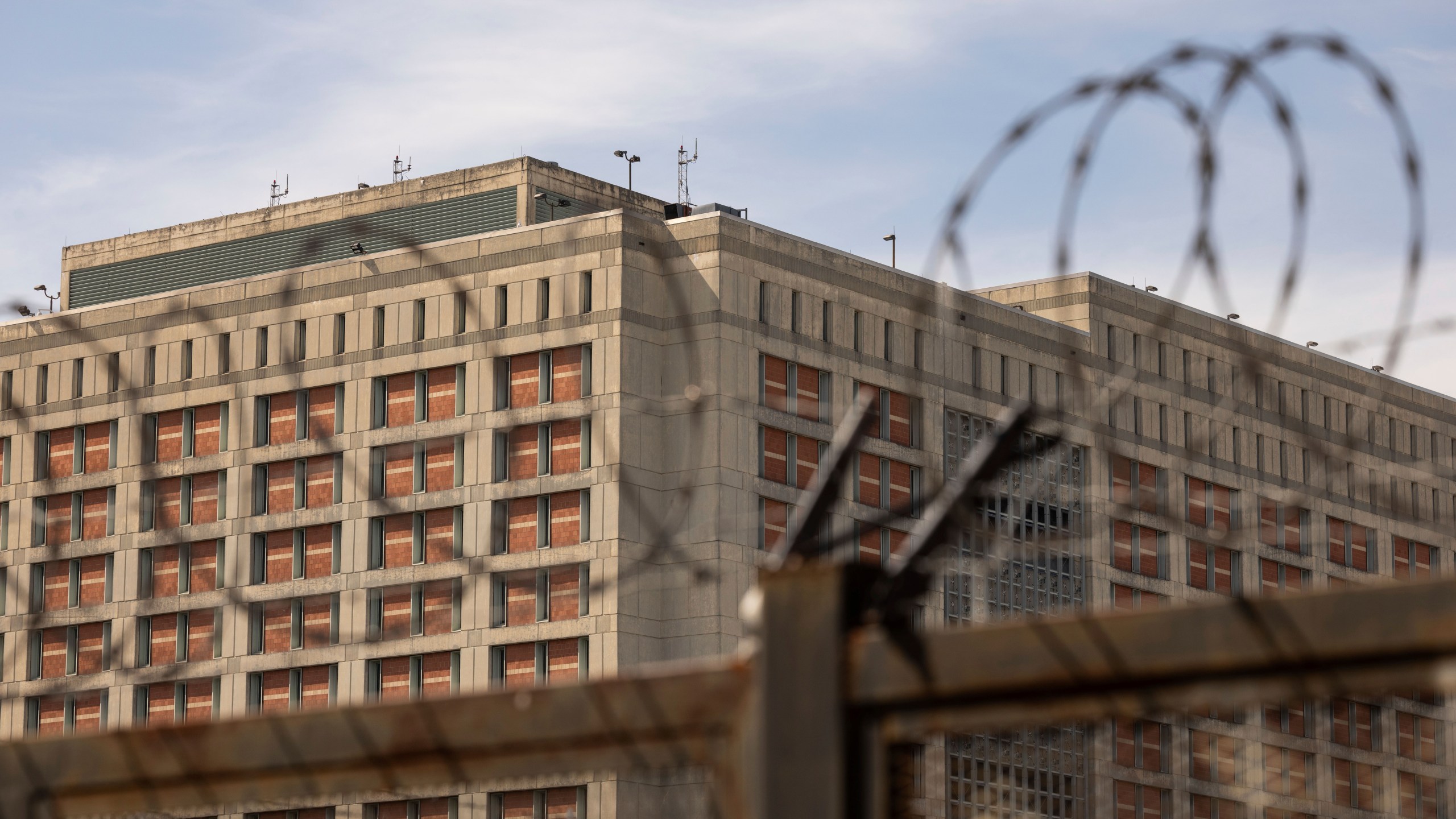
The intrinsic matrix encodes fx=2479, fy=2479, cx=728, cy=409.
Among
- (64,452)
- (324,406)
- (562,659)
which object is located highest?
(324,406)

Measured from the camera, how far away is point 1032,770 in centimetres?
10400

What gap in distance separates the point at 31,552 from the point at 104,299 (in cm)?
2191

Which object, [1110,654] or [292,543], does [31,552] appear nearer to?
[292,543]

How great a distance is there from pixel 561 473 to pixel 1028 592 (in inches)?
860

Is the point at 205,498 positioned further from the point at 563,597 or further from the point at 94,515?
the point at 563,597

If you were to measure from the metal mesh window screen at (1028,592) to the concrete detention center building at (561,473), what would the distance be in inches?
8.8

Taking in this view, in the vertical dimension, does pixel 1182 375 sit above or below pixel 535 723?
above

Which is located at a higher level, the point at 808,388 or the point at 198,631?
the point at 808,388

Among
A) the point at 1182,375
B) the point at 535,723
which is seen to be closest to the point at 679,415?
the point at 1182,375

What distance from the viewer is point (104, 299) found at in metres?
130

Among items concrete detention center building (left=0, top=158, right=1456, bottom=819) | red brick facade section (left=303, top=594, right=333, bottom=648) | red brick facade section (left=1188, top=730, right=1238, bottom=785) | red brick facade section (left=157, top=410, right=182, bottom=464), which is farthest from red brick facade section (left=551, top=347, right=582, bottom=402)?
red brick facade section (left=1188, top=730, right=1238, bottom=785)

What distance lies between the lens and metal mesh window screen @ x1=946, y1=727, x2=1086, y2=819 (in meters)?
99.4

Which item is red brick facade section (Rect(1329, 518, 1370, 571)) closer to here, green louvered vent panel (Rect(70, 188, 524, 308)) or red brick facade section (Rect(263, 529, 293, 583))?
green louvered vent panel (Rect(70, 188, 524, 308))

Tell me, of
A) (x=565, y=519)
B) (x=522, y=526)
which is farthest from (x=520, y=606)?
(x=565, y=519)
